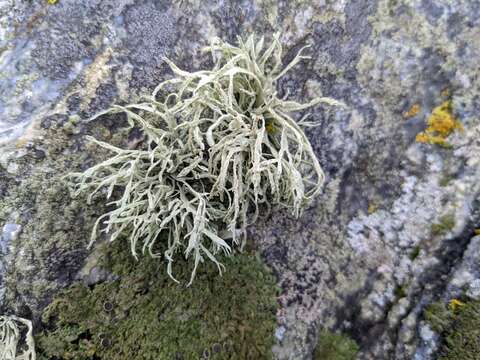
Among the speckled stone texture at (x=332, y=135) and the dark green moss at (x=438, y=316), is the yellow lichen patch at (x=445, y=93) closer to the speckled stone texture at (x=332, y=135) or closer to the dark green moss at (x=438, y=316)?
the speckled stone texture at (x=332, y=135)

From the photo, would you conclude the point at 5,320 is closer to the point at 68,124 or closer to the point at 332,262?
the point at 68,124

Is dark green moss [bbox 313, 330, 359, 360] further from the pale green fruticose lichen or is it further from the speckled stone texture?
the pale green fruticose lichen

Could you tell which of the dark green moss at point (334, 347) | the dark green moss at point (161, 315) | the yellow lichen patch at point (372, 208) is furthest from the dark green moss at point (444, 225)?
the dark green moss at point (161, 315)

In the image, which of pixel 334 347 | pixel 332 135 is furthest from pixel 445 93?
pixel 334 347

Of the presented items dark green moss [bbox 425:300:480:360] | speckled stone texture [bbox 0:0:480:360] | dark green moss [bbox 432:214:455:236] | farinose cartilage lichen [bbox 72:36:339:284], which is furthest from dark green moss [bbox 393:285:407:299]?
farinose cartilage lichen [bbox 72:36:339:284]

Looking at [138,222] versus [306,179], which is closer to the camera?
[138,222]

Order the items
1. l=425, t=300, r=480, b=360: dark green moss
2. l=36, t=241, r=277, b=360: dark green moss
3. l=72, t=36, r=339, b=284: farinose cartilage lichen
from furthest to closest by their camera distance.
Answer: 1. l=36, t=241, r=277, b=360: dark green moss
2. l=72, t=36, r=339, b=284: farinose cartilage lichen
3. l=425, t=300, r=480, b=360: dark green moss

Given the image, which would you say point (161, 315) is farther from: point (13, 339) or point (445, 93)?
point (445, 93)

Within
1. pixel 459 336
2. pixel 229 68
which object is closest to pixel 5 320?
pixel 229 68
